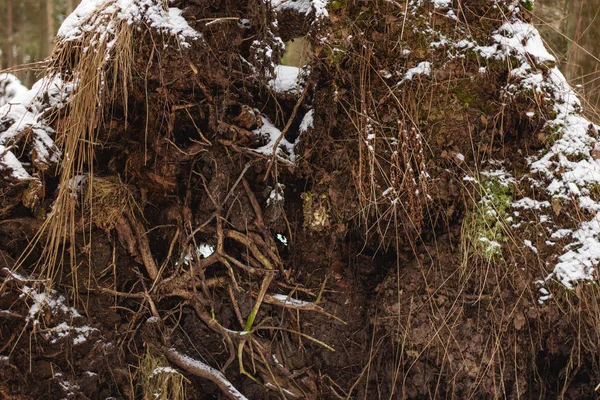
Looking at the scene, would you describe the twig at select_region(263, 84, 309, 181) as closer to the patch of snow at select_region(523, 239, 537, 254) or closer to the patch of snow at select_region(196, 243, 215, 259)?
the patch of snow at select_region(196, 243, 215, 259)

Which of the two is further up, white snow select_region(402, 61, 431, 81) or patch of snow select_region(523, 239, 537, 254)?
white snow select_region(402, 61, 431, 81)

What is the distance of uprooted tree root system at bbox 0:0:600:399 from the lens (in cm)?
198

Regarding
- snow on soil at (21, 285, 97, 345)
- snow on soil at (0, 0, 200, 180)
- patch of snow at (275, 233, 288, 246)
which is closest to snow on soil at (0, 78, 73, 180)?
snow on soil at (0, 0, 200, 180)

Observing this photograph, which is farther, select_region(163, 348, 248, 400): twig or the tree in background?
the tree in background

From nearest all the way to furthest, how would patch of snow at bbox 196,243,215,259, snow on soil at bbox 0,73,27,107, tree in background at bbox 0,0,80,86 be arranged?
patch of snow at bbox 196,243,215,259 < snow on soil at bbox 0,73,27,107 < tree in background at bbox 0,0,80,86

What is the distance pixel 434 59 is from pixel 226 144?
2.81 feet

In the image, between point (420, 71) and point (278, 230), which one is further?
point (278, 230)

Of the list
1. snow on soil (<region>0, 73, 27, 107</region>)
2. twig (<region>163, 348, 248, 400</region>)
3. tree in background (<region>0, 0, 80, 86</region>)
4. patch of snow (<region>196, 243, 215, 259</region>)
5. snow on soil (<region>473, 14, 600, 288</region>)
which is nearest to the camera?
snow on soil (<region>473, 14, 600, 288</region>)

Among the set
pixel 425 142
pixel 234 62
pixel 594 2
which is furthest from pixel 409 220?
pixel 594 2

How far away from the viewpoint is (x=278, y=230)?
2209 mm

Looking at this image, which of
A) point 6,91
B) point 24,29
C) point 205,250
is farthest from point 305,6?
point 24,29

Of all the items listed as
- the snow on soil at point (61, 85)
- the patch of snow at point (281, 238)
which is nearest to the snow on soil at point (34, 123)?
the snow on soil at point (61, 85)

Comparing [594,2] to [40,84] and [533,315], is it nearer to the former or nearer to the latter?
[533,315]

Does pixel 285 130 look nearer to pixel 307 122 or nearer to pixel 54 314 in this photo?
pixel 307 122
